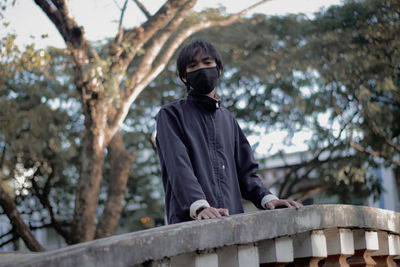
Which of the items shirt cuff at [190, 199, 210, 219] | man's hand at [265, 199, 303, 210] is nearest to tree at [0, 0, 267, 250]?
man's hand at [265, 199, 303, 210]

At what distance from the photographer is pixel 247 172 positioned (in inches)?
116

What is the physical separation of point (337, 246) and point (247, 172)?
26.4 inches

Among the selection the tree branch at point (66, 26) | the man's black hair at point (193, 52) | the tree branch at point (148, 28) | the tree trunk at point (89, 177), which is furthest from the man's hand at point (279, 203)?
the tree branch at point (148, 28)

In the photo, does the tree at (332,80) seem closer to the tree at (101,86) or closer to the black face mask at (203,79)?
the tree at (101,86)

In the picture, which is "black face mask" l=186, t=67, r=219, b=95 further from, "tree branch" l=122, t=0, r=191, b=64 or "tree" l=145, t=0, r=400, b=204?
"tree" l=145, t=0, r=400, b=204

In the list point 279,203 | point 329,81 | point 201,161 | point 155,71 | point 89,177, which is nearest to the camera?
point 279,203

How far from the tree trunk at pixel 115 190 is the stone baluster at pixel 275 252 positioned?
8152 millimetres

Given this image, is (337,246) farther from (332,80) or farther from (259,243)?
(332,80)

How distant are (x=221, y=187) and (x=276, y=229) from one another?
655 millimetres

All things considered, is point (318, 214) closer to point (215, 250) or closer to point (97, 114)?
point (215, 250)

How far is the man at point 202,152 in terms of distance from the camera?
2574 mm

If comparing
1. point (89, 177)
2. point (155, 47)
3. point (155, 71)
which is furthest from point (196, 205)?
point (155, 47)

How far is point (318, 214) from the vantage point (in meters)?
2.28

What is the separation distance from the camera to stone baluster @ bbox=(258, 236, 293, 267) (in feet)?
6.88
